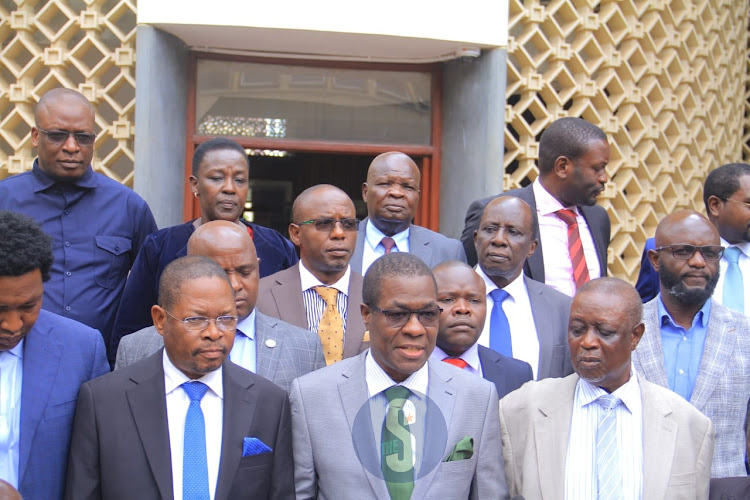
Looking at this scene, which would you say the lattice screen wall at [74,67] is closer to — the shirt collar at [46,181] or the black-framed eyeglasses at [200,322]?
the shirt collar at [46,181]

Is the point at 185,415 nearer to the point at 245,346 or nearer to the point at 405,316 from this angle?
the point at 245,346

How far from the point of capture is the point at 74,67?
6.98m

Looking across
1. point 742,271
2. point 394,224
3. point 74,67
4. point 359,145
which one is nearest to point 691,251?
point 742,271

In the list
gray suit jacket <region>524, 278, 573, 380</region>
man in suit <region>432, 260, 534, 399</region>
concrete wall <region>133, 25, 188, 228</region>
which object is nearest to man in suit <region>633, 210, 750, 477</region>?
gray suit jacket <region>524, 278, 573, 380</region>

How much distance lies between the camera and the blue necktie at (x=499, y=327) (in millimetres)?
4582

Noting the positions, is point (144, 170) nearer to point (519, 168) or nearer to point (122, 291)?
point (122, 291)

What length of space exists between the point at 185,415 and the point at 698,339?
7.73ft

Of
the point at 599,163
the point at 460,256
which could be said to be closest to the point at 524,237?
the point at 460,256

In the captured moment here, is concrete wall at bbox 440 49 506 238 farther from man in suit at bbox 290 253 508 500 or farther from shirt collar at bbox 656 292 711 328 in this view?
man in suit at bbox 290 253 508 500

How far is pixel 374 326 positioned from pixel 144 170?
3263 mm

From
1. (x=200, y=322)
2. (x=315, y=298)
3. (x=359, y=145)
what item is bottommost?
(x=200, y=322)

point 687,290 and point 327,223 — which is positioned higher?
point 327,223

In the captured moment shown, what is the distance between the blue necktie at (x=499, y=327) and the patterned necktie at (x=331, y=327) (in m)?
0.72

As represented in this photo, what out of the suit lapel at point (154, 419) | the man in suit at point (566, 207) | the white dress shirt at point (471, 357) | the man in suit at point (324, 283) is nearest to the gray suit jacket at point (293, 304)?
the man in suit at point (324, 283)
